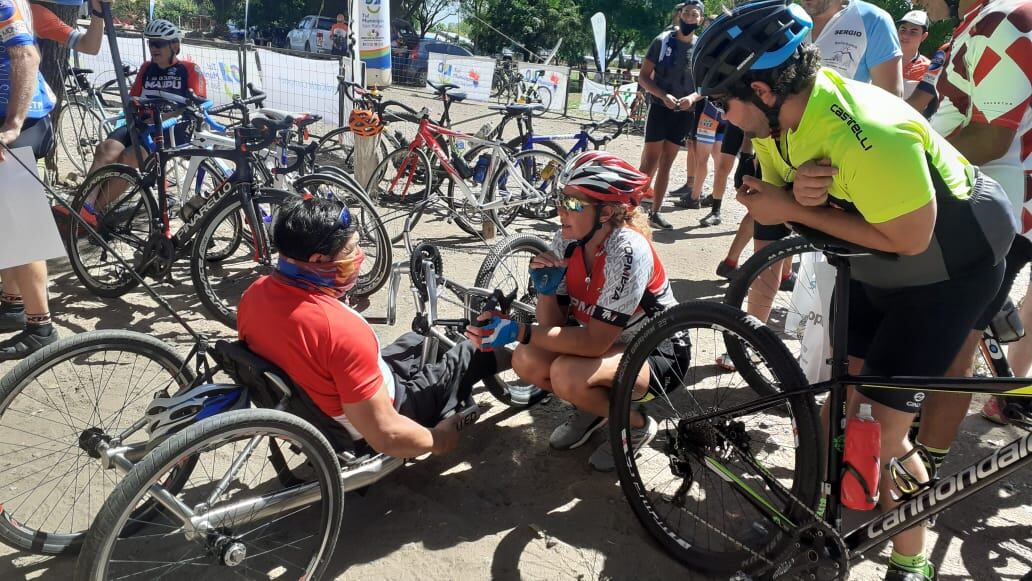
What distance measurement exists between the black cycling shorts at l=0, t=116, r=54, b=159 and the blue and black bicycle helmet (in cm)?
365

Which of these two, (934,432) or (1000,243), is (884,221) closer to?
(1000,243)

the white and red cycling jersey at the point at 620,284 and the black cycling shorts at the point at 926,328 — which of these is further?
the white and red cycling jersey at the point at 620,284

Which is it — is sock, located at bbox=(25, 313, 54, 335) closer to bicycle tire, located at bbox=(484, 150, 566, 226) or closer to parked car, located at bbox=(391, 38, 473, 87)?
bicycle tire, located at bbox=(484, 150, 566, 226)

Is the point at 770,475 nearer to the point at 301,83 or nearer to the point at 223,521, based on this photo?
the point at 223,521

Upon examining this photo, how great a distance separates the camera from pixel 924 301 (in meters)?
2.17

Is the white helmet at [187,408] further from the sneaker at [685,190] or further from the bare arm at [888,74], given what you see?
the sneaker at [685,190]

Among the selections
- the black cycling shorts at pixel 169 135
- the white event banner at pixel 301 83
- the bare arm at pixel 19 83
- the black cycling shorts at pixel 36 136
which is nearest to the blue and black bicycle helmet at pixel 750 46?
the bare arm at pixel 19 83

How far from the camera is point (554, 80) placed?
1697 centimetres

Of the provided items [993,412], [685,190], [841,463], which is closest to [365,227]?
[841,463]

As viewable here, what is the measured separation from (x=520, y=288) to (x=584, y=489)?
1.68 m

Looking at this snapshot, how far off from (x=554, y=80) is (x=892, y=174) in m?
15.9

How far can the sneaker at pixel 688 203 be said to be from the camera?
7855 millimetres

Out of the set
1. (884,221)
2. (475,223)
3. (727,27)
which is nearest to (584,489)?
(884,221)

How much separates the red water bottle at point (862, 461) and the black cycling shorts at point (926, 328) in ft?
0.50
